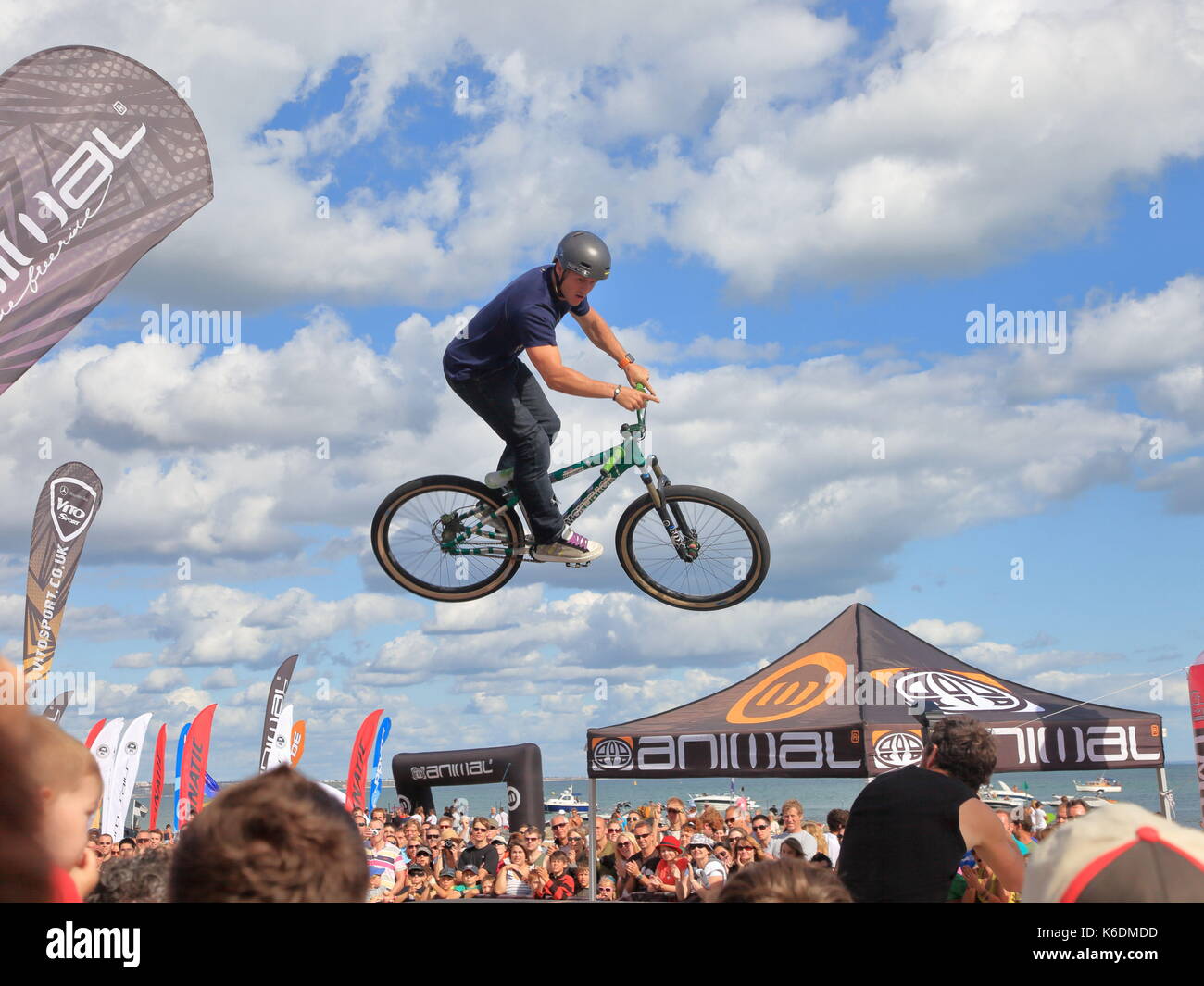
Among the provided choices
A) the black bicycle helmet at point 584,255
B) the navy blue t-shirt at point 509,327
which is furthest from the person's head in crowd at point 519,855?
the black bicycle helmet at point 584,255

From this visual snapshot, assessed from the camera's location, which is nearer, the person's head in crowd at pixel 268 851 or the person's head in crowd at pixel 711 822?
the person's head in crowd at pixel 268 851

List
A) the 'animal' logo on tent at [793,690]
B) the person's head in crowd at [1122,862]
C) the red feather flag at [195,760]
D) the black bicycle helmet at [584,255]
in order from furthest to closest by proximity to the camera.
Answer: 1. the red feather flag at [195,760]
2. the 'animal' logo on tent at [793,690]
3. the black bicycle helmet at [584,255]
4. the person's head in crowd at [1122,862]

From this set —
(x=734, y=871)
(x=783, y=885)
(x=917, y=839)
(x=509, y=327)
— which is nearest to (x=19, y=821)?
(x=783, y=885)

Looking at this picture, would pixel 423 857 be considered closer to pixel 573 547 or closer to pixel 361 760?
pixel 573 547

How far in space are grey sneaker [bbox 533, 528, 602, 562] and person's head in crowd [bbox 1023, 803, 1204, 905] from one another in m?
5.60

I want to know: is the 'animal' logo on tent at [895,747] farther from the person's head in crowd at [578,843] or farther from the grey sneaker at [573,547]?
the person's head in crowd at [578,843]

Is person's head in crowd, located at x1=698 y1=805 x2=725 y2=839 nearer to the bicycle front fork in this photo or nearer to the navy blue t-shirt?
the bicycle front fork

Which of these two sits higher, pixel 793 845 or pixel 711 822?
pixel 793 845

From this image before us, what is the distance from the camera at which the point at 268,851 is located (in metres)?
1.74

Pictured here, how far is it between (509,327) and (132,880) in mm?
4531

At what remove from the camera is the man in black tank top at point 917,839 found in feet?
12.4

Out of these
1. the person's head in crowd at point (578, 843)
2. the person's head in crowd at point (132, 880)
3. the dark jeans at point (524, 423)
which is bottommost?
the person's head in crowd at point (578, 843)

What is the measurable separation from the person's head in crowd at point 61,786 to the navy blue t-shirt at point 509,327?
4.76 meters
